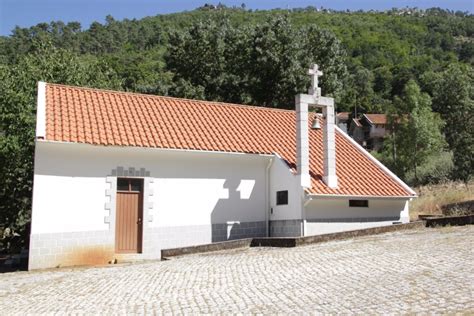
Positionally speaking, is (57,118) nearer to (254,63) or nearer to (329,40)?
(254,63)

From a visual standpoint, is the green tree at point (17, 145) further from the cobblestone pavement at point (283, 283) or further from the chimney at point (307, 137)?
the chimney at point (307, 137)

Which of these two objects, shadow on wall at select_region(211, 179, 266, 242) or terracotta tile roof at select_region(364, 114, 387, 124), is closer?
shadow on wall at select_region(211, 179, 266, 242)

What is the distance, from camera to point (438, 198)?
26609mm

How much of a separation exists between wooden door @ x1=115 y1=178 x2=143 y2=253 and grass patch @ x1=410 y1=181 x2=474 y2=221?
39.5ft

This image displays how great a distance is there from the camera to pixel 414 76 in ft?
268

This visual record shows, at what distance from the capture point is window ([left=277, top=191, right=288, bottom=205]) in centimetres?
1875

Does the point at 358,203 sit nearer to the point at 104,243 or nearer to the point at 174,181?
the point at 174,181

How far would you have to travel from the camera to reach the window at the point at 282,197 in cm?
1875

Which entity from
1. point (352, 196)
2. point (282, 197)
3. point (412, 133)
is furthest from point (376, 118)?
point (282, 197)

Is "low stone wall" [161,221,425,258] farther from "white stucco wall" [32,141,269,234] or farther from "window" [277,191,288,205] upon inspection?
"window" [277,191,288,205]

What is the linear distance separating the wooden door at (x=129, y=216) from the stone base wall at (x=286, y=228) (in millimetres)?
4883

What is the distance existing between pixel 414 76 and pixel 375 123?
11.2 metres

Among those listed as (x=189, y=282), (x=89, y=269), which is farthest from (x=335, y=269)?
(x=89, y=269)

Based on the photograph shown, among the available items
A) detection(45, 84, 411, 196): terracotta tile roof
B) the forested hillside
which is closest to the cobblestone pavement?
Result: detection(45, 84, 411, 196): terracotta tile roof
